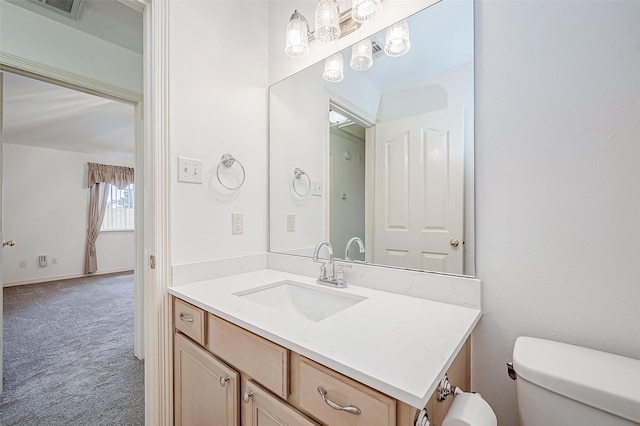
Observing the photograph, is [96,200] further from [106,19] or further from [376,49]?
[376,49]

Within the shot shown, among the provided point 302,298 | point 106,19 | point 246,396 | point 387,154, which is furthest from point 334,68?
point 106,19

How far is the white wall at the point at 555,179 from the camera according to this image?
0.72 metres

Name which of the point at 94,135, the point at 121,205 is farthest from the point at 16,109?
the point at 121,205

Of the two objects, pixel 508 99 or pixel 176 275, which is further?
pixel 176 275

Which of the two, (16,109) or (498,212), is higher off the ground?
(16,109)

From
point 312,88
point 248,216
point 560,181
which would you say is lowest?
point 248,216

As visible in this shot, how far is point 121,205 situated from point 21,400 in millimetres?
4858

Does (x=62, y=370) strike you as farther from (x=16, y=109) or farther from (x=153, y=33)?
(x=16, y=109)

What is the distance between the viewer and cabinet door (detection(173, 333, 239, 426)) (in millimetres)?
888

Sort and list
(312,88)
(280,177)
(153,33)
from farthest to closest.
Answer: (280,177), (312,88), (153,33)

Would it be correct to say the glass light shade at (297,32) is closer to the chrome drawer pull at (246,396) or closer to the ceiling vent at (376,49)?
the ceiling vent at (376,49)

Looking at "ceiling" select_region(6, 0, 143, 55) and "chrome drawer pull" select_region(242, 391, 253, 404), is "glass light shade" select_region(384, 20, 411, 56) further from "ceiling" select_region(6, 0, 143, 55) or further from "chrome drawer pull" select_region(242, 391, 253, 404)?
"ceiling" select_region(6, 0, 143, 55)

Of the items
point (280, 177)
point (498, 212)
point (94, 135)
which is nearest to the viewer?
point (498, 212)

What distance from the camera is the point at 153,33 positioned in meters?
1.21
